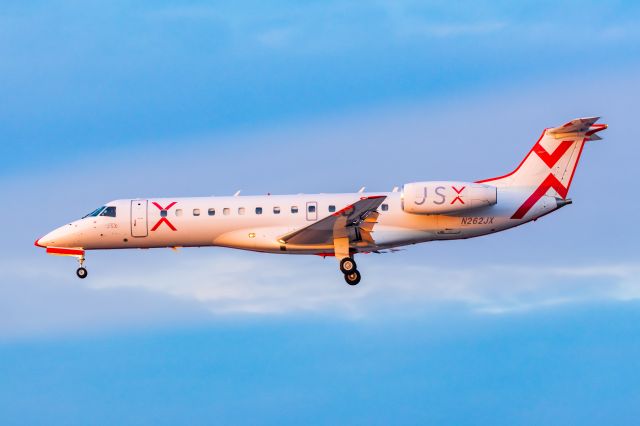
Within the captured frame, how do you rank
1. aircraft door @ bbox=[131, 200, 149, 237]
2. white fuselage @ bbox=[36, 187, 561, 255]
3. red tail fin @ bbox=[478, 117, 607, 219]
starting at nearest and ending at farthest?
white fuselage @ bbox=[36, 187, 561, 255], red tail fin @ bbox=[478, 117, 607, 219], aircraft door @ bbox=[131, 200, 149, 237]

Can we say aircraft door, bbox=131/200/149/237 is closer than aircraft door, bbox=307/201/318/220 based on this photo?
No

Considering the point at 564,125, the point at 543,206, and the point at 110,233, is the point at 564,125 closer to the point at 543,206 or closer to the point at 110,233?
the point at 543,206

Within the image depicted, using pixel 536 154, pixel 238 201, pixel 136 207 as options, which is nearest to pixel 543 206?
pixel 536 154

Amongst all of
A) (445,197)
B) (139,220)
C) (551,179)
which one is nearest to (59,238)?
(139,220)

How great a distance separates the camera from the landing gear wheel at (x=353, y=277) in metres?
50.0

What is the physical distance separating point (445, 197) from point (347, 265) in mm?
4076

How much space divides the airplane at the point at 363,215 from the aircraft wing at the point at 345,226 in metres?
0.03

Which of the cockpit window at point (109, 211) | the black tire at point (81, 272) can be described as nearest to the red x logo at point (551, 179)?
the cockpit window at point (109, 211)

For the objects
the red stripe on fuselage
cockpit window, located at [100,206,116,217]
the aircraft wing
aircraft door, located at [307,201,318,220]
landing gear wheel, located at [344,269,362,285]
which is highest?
cockpit window, located at [100,206,116,217]

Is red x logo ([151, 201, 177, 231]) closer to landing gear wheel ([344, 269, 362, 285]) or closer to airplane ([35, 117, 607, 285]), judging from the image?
airplane ([35, 117, 607, 285])

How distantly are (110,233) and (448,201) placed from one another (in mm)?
12135

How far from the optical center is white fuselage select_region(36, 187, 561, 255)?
5019 centimetres

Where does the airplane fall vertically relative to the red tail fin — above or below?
below

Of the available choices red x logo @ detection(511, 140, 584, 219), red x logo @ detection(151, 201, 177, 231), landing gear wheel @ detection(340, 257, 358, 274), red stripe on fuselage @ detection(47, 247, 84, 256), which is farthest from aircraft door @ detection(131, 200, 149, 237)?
red x logo @ detection(511, 140, 584, 219)
